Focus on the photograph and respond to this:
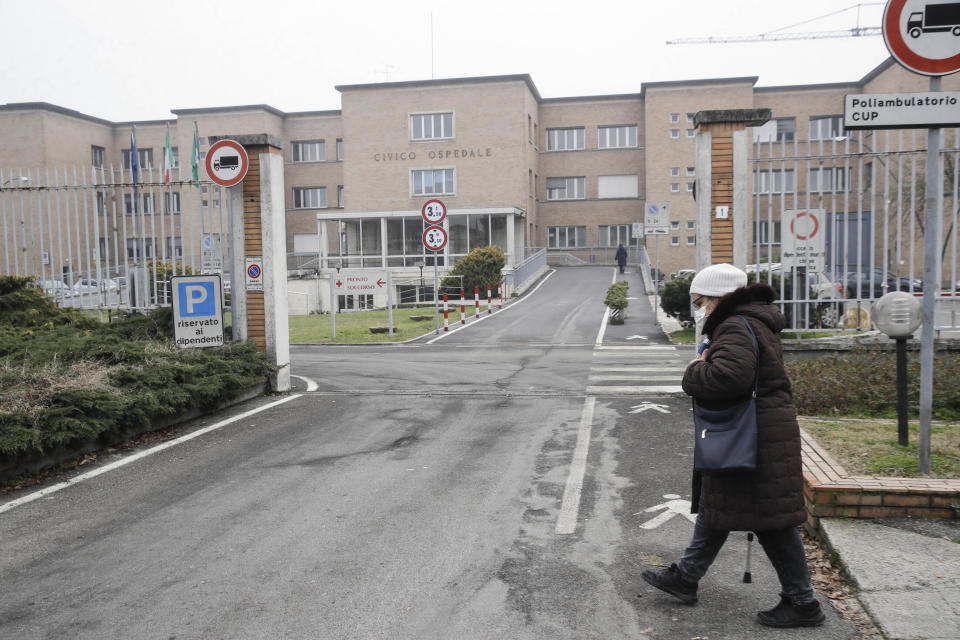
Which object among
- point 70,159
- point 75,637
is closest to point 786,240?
point 75,637

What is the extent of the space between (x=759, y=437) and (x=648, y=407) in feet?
19.9

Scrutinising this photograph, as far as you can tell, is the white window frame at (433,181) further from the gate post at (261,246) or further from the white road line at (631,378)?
the gate post at (261,246)

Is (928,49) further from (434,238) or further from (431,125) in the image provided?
(431,125)

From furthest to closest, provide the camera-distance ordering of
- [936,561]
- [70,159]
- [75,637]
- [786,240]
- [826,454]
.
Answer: [70,159] → [786,240] → [826,454] → [936,561] → [75,637]

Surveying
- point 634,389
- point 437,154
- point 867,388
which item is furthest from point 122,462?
point 437,154

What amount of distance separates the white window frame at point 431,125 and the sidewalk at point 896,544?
4475cm

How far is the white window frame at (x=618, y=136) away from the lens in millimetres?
52844

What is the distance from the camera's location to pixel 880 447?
6262mm

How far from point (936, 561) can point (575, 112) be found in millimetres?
51531

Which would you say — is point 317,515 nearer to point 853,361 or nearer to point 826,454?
point 826,454

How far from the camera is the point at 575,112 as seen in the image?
53406 millimetres

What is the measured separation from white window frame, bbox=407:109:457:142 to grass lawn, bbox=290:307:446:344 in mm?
21623

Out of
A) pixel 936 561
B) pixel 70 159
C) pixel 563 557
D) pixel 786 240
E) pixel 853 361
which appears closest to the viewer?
pixel 936 561

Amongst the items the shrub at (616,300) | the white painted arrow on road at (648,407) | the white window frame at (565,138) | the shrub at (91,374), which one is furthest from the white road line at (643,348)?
the white window frame at (565,138)
